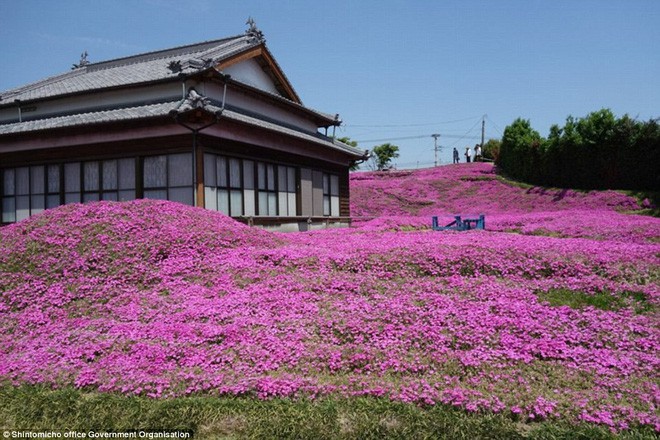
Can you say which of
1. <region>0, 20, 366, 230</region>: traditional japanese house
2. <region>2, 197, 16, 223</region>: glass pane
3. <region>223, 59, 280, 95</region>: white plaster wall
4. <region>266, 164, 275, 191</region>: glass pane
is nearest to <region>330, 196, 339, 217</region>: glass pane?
<region>0, 20, 366, 230</region>: traditional japanese house

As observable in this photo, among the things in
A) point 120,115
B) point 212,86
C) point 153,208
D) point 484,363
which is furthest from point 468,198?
point 484,363

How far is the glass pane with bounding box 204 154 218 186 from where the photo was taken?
58.5 ft

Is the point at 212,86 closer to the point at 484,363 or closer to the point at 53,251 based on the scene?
the point at 53,251

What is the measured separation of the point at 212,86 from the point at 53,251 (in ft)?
36.1

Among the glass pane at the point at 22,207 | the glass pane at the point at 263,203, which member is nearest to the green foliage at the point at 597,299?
the glass pane at the point at 263,203

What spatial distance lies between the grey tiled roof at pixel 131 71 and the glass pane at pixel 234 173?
388 cm

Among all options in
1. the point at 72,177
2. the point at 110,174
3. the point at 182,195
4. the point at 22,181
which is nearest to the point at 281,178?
the point at 182,195

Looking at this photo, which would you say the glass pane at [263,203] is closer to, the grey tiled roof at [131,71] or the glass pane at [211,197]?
the glass pane at [211,197]

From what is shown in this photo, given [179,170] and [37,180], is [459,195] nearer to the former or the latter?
[179,170]

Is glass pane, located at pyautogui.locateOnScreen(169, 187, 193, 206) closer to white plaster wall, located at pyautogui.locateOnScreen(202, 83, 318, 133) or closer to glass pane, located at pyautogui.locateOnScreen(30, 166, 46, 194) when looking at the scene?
white plaster wall, located at pyautogui.locateOnScreen(202, 83, 318, 133)

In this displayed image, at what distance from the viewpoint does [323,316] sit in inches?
291

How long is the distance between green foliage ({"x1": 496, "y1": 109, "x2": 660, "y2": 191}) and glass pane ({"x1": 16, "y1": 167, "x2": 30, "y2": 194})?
3502 centimetres

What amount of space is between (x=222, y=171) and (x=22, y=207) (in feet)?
31.1

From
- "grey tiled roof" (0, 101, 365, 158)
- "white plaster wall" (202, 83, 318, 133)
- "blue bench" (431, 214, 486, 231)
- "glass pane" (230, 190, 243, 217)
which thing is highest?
"white plaster wall" (202, 83, 318, 133)
